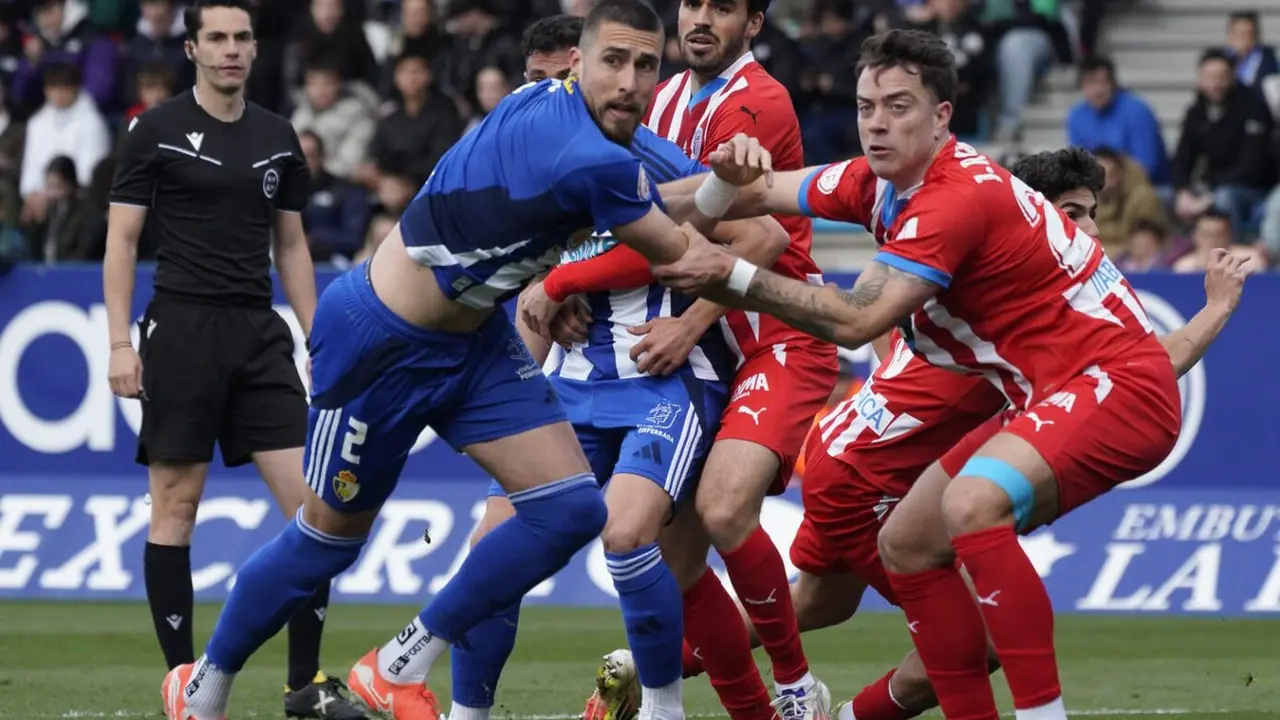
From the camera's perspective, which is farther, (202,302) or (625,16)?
(202,302)

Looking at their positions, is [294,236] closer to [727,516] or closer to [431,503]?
[727,516]

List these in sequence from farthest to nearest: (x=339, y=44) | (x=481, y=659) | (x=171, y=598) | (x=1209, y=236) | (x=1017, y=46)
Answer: (x=339, y=44) → (x=1017, y=46) → (x=1209, y=236) → (x=171, y=598) → (x=481, y=659)

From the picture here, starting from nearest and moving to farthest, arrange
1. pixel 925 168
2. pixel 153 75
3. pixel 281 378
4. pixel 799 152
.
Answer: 1. pixel 925 168
2. pixel 799 152
3. pixel 281 378
4. pixel 153 75

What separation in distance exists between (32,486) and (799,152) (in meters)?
6.69

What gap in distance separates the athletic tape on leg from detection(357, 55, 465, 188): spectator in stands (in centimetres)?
994

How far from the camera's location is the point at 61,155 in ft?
53.1

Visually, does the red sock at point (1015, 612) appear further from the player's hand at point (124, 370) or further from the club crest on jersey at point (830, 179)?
the player's hand at point (124, 370)

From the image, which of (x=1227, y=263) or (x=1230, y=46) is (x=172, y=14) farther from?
(x=1227, y=263)

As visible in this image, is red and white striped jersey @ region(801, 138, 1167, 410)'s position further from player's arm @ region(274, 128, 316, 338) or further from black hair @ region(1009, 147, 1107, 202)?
player's arm @ region(274, 128, 316, 338)

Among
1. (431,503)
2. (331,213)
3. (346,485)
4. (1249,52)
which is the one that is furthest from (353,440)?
(1249,52)

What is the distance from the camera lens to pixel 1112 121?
52.6ft

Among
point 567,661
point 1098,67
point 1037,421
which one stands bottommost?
point 567,661

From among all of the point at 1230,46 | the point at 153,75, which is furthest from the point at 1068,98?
the point at 153,75

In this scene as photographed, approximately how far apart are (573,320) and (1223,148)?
9586mm
